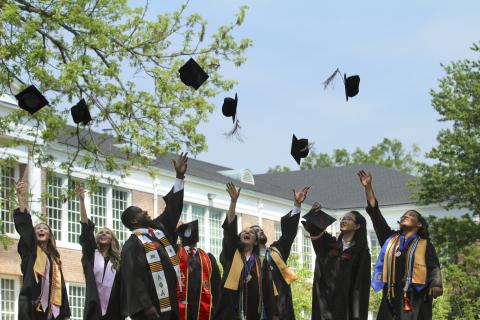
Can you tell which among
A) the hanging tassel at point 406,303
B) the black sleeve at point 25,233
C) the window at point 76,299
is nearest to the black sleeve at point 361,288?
the hanging tassel at point 406,303

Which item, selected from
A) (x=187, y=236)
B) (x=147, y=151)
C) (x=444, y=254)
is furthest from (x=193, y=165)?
(x=187, y=236)

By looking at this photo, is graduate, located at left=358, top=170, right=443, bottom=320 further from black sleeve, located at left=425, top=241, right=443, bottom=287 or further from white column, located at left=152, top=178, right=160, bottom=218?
white column, located at left=152, top=178, right=160, bottom=218

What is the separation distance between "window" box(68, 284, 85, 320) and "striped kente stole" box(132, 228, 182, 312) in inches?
787

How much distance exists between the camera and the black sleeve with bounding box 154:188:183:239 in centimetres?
1250

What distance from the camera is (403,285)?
Result: 13281 millimetres

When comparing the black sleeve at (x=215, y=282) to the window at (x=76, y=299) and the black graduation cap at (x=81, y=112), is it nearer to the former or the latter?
the black graduation cap at (x=81, y=112)

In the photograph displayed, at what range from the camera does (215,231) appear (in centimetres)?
4044

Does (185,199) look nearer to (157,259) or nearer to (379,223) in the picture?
(379,223)

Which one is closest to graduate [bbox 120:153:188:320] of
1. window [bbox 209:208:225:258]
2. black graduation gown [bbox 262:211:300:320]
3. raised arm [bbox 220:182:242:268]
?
raised arm [bbox 220:182:242:268]

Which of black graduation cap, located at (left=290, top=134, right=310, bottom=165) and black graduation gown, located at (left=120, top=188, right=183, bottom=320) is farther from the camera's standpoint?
black graduation cap, located at (left=290, top=134, right=310, bottom=165)

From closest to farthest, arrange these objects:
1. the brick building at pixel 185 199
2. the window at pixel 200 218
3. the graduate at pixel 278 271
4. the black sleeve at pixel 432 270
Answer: the black sleeve at pixel 432 270 < the graduate at pixel 278 271 < the brick building at pixel 185 199 < the window at pixel 200 218

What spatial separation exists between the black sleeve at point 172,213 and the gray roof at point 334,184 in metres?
29.4

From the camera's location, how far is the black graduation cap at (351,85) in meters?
15.5

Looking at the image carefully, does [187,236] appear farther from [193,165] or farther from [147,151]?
[193,165]
